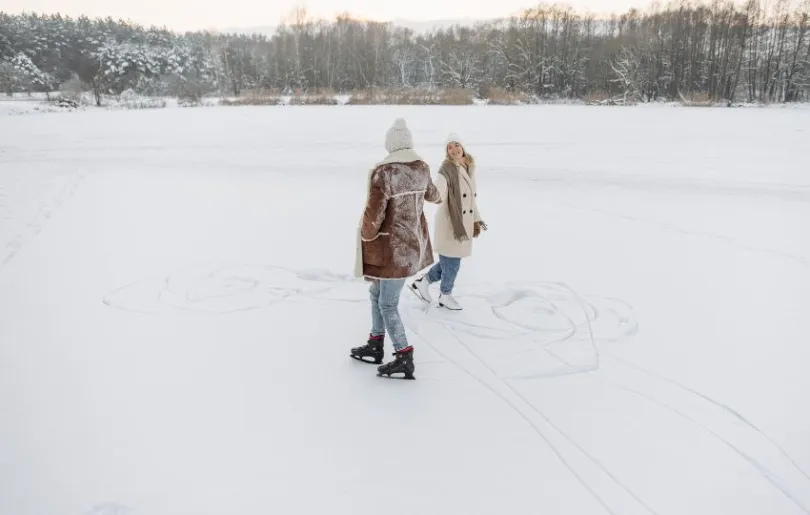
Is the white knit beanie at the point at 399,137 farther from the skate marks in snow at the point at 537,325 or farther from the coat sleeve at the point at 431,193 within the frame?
the skate marks in snow at the point at 537,325

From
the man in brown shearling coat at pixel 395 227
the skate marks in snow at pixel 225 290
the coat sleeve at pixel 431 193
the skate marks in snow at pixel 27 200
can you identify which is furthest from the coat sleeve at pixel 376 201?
the skate marks in snow at pixel 27 200

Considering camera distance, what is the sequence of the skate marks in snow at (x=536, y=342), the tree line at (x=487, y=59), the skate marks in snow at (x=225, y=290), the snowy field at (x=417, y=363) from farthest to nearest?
1. the tree line at (x=487, y=59)
2. the skate marks in snow at (x=225, y=290)
3. the skate marks in snow at (x=536, y=342)
4. the snowy field at (x=417, y=363)

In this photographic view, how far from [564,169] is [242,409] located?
9867 millimetres

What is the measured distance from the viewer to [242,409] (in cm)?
314

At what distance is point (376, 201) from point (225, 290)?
2364 mm

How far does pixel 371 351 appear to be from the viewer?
368cm

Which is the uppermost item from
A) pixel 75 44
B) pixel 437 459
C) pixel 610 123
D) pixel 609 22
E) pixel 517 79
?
pixel 609 22

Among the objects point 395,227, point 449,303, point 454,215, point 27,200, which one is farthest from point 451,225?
point 27,200

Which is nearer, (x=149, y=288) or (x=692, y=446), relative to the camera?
(x=692, y=446)

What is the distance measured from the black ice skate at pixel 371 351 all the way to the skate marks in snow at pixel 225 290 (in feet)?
3.45

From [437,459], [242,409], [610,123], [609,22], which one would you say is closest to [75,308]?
[242,409]

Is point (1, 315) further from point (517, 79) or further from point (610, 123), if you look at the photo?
point (517, 79)

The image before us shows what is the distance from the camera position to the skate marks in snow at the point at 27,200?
20.8 feet

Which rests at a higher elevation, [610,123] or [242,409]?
[610,123]
